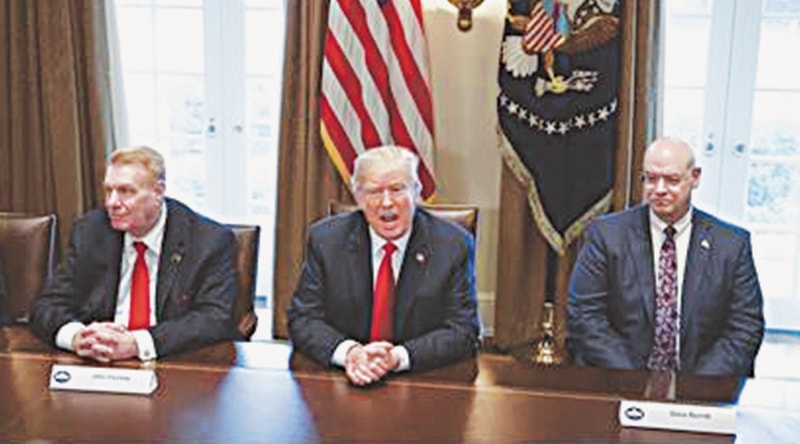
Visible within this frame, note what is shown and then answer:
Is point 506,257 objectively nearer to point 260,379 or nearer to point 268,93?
point 268,93

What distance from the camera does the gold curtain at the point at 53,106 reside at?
3.87 meters

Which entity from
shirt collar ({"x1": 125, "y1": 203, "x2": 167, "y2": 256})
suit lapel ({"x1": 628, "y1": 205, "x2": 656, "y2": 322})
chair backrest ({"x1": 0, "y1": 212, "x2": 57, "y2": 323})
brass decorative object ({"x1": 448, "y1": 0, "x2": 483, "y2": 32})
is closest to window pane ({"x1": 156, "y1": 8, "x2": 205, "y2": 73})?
brass decorative object ({"x1": 448, "y1": 0, "x2": 483, "y2": 32})

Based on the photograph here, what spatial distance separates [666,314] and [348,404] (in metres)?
1.08

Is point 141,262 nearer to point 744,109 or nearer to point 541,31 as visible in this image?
point 541,31

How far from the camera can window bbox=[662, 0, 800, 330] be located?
3855 millimetres

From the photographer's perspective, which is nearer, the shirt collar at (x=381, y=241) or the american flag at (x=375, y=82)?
the shirt collar at (x=381, y=241)

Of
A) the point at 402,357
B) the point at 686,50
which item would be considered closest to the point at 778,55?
the point at 686,50

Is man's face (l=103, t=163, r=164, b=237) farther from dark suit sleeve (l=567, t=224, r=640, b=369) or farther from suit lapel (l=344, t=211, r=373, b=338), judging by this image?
dark suit sleeve (l=567, t=224, r=640, b=369)

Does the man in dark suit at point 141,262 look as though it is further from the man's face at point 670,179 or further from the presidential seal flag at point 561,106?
the presidential seal flag at point 561,106

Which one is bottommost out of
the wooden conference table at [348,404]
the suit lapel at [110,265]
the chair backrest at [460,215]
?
the wooden conference table at [348,404]

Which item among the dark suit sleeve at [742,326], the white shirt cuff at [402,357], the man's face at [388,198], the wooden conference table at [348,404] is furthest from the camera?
the dark suit sleeve at [742,326]

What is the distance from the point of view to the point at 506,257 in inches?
155

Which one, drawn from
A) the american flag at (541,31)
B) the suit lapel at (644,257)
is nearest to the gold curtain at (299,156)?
the american flag at (541,31)

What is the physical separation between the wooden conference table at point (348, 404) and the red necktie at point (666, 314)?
0.52m
